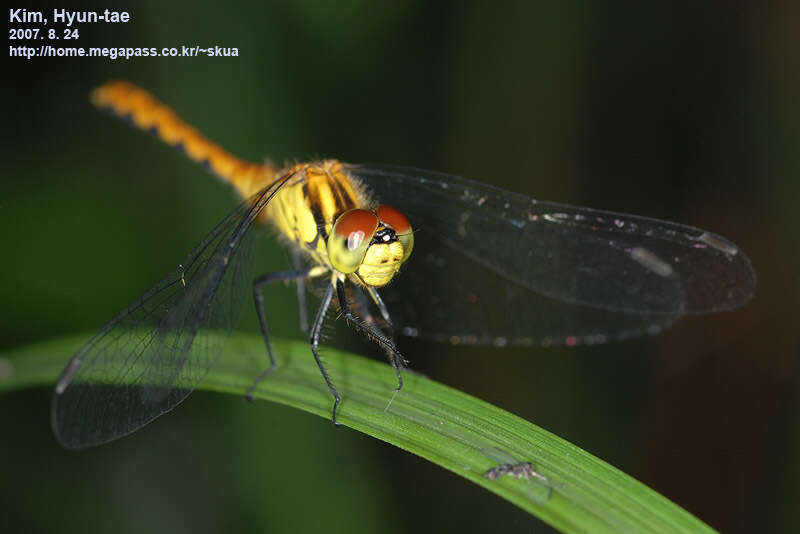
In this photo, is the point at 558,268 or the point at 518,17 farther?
the point at 518,17

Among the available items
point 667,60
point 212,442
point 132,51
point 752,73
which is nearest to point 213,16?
point 132,51

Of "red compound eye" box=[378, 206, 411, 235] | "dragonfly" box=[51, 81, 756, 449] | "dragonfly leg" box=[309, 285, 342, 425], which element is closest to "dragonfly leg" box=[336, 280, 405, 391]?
"dragonfly" box=[51, 81, 756, 449]

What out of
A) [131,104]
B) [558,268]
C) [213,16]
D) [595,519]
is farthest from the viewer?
[131,104]

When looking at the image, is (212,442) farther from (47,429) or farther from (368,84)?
(368,84)

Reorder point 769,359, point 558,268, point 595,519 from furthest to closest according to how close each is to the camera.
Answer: point 769,359 → point 558,268 → point 595,519

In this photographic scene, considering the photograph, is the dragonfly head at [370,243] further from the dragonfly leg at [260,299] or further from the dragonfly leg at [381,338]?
the dragonfly leg at [260,299]

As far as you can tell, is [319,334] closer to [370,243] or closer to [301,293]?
[370,243]

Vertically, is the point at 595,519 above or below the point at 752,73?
below

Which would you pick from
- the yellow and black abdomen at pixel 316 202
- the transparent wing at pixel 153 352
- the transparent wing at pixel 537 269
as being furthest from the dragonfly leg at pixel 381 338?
the transparent wing at pixel 537 269

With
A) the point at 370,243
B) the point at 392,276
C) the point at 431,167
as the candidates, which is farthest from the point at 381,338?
the point at 431,167
